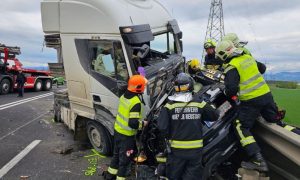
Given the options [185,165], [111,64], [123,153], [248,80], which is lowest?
[123,153]

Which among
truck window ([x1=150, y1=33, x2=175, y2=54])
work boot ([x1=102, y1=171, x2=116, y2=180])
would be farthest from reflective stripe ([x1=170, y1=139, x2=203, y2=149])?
truck window ([x1=150, y1=33, x2=175, y2=54])

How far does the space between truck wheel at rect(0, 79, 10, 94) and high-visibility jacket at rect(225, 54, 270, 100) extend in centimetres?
1561

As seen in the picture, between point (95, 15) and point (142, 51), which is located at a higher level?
point (95, 15)

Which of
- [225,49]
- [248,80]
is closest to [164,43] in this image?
[225,49]

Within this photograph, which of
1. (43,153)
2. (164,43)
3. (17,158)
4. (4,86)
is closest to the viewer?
(17,158)

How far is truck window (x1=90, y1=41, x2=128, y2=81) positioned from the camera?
6.05m

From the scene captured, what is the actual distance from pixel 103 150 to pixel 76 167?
2.22ft

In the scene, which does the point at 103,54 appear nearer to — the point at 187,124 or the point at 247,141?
the point at 187,124

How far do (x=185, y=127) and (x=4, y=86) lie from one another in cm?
1604

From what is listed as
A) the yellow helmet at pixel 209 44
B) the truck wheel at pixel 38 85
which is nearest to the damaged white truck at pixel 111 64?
the yellow helmet at pixel 209 44

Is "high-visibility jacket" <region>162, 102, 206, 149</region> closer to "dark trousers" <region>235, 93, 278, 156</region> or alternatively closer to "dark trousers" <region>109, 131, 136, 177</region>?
"dark trousers" <region>235, 93, 278, 156</region>

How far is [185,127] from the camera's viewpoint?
14.1 ft

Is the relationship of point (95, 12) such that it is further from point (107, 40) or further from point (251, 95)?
point (251, 95)

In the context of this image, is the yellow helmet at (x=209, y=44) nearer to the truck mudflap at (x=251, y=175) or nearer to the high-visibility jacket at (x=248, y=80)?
the high-visibility jacket at (x=248, y=80)
